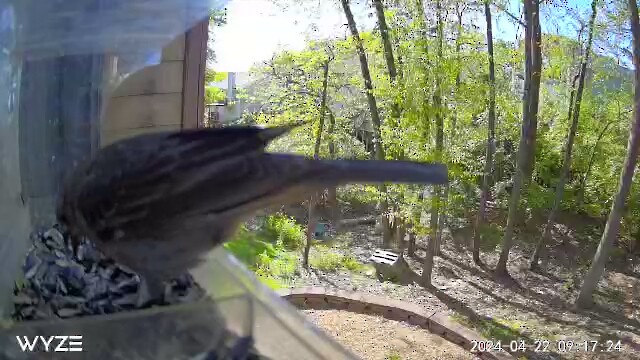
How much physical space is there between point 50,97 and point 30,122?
0.05m

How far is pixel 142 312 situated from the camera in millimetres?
594

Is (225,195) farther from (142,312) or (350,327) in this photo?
(350,327)

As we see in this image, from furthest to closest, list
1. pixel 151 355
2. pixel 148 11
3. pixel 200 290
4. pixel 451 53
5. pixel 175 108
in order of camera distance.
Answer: pixel 451 53 → pixel 175 108 → pixel 148 11 → pixel 200 290 → pixel 151 355

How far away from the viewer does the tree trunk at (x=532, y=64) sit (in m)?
3.68

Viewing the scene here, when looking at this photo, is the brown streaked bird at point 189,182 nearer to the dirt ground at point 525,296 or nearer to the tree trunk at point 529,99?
the dirt ground at point 525,296

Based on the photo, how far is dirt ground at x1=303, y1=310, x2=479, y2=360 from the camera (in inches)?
111

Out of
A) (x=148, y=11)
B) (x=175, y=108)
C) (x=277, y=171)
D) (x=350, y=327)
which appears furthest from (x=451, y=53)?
(x=277, y=171)

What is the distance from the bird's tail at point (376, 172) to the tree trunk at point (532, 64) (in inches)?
136

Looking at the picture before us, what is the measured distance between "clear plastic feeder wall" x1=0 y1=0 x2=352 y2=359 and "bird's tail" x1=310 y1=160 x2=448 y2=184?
18 centimetres

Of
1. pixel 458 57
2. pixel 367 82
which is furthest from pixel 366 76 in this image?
pixel 458 57

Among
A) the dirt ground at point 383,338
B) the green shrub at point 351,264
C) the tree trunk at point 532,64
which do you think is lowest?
the green shrub at point 351,264

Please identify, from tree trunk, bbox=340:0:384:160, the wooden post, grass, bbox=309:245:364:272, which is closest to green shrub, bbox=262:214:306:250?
grass, bbox=309:245:364:272

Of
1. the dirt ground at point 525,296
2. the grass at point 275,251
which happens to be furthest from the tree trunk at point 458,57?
the grass at point 275,251

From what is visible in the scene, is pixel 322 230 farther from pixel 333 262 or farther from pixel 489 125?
pixel 489 125
